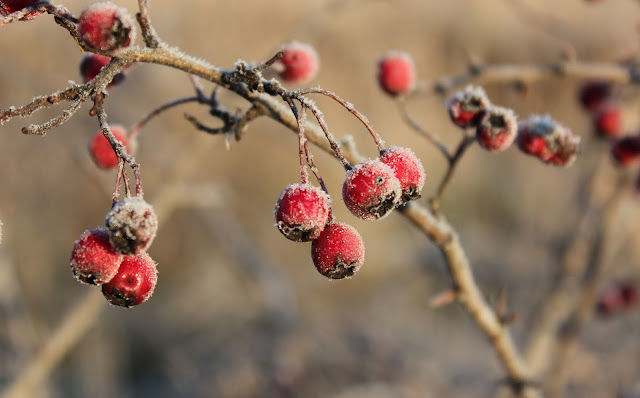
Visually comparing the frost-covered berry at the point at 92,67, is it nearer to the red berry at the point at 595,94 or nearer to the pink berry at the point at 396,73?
the pink berry at the point at 396,73

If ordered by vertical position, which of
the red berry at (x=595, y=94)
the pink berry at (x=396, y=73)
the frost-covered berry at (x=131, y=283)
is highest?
the red berry at (x=595, y=94)

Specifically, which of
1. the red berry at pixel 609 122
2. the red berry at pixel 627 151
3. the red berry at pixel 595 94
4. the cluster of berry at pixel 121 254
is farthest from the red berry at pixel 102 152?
the red berry at pixel 595 94

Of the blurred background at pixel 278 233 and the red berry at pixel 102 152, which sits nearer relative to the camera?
the red berry at pixel 102 152

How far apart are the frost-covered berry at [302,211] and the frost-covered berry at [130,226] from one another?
0.23 meters

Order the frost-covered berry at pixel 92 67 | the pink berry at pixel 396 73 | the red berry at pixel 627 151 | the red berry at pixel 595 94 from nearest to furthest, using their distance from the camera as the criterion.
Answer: the frost-covered berry at pixel 92 67 < the pink berry at pixel 396 73 < the red berry at pixel 627 151 < the red berry at pixel 595 94

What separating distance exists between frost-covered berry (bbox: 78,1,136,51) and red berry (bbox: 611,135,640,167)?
7.07 ft

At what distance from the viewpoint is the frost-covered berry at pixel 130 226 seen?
0.96 meters

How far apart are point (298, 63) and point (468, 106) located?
1.55ft

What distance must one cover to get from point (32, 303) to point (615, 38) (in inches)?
421

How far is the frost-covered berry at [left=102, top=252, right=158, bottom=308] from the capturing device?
1075 mm

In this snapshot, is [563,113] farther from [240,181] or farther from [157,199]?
[157,199]

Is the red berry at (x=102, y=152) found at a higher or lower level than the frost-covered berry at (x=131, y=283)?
higher

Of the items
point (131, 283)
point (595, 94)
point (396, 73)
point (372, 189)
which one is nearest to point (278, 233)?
point (595, 94)

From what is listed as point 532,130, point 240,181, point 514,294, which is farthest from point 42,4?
point 240,181
